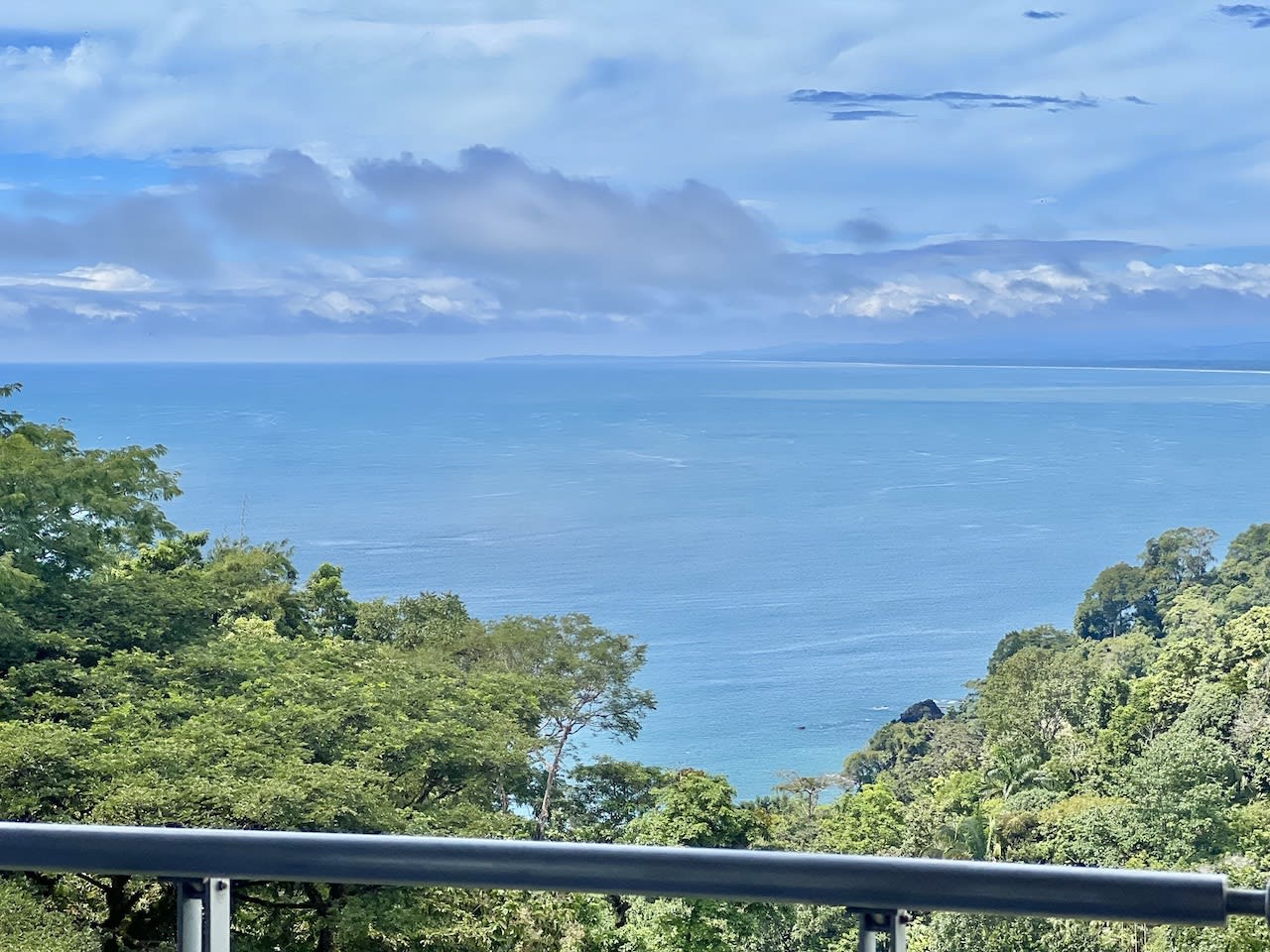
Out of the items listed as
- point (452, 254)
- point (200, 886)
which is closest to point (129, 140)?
point (452, 254)

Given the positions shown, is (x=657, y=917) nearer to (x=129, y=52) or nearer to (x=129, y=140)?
(x=129, y=52)

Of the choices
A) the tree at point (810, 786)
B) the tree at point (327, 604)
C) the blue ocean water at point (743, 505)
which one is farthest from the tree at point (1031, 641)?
the tree at point (327, 604)

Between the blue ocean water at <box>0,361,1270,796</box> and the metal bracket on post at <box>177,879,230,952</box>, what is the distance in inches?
1065

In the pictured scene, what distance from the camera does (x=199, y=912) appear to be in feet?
2.33

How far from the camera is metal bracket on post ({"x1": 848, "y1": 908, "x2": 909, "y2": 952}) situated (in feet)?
2.15

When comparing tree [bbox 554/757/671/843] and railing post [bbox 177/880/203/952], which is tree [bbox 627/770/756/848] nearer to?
tree [bbox 554/757/671/843]

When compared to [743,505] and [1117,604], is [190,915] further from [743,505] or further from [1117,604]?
[743,505]

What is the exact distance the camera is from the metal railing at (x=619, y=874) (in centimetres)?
61

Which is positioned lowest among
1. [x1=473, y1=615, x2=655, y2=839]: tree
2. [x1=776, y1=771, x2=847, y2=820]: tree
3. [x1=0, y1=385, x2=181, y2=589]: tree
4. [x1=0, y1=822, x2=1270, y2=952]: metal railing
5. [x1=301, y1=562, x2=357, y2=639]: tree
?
[x1=776, y1=771, x2=847, y2=820]: tree

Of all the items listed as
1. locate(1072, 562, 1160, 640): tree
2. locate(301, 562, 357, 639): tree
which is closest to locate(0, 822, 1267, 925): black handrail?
locate(301, 562, 357, 639): tree

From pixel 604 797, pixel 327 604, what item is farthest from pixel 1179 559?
pixel 327 604

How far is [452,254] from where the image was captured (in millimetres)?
57250

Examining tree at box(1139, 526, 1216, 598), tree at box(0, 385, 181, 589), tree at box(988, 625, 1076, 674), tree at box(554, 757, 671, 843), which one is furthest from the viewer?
tree at box(1139, 526, 1216, 598)

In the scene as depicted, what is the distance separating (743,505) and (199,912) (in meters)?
47.7
